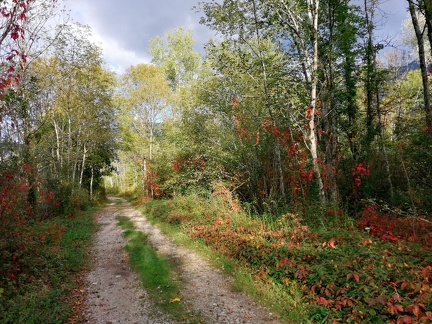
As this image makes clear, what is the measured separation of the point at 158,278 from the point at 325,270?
11.2 feet

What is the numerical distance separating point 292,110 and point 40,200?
11004 millimetres

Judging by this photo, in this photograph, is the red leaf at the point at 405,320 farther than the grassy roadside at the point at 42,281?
No

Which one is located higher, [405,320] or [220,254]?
[405,320]

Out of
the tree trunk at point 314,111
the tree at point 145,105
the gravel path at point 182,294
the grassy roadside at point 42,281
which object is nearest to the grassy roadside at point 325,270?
the gravel path at point 182,294

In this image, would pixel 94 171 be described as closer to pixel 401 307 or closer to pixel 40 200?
pixel 40 200

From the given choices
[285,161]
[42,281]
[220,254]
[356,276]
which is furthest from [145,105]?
[356,276]

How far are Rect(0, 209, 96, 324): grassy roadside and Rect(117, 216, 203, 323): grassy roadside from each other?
4.44 feet

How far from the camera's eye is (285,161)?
31.3ft

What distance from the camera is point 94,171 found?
26125 millimetres

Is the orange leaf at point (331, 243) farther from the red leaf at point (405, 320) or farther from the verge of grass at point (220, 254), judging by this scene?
the red leaf at point (405, 320)

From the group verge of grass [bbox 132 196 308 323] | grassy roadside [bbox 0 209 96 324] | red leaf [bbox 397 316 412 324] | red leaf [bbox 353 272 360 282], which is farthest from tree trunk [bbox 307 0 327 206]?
grassy roadside [bbox 0 209 96 324]

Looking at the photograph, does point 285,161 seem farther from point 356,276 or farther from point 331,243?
point 356,276

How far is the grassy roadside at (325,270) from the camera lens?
12.0 feet

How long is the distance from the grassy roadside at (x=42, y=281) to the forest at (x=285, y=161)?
A: 3.2 inches
